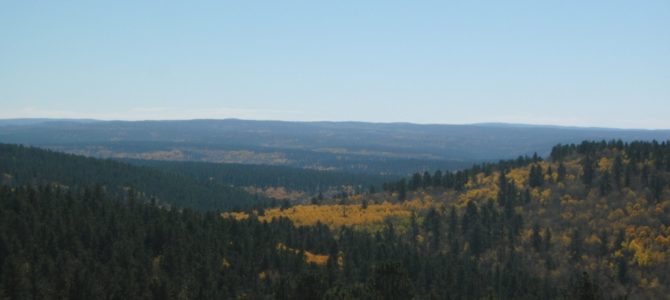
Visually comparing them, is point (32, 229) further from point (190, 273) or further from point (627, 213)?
point (627, 213)

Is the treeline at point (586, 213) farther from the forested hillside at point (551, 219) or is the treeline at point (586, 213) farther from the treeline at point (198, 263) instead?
the treeline at point (198, 263)

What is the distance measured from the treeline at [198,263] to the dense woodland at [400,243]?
0.26 metres

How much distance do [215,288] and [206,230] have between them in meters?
25.7

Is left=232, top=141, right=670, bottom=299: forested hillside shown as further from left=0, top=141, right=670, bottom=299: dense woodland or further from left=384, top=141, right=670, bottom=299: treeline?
left=0, top=141, right=670, bottom=299: dense woodland

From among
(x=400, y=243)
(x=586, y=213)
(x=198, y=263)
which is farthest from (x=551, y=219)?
(x=198, y=263)

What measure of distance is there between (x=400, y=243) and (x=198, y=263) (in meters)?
54.7

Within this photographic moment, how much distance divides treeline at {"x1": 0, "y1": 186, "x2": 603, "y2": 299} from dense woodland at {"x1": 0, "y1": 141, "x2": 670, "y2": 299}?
0.85 feet

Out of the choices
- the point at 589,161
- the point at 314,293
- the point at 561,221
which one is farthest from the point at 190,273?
the point at 589,161

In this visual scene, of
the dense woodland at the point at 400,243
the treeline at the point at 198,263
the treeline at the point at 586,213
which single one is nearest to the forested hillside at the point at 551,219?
the treeline at the point at 586,213

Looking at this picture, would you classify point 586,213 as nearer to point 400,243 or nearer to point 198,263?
point 400,243

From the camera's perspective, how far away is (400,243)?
13550 cm

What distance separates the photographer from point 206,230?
354 ft

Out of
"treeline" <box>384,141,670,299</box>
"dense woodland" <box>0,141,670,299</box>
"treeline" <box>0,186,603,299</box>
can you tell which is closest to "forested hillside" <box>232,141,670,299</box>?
"treeline" <box>384,141,670,299</box>

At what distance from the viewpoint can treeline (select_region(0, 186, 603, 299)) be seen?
69.9m
